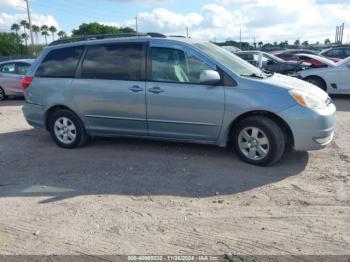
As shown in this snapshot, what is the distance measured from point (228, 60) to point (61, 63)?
2825mm

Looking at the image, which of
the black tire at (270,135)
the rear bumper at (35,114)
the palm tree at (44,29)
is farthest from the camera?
the palm tree at (44,29)

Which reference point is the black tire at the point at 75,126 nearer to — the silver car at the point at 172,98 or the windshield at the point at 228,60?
the silver car at the point at 172,98

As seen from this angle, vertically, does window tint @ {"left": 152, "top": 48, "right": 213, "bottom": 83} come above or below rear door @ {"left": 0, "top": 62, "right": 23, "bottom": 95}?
above

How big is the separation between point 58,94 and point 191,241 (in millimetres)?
4062

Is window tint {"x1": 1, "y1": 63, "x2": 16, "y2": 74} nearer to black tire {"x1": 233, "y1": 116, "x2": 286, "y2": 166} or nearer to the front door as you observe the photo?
the front door

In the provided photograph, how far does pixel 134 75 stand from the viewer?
630 cm

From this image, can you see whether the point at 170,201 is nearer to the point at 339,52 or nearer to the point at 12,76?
the point at 12,76

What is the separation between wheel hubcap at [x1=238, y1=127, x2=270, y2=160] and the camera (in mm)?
5629

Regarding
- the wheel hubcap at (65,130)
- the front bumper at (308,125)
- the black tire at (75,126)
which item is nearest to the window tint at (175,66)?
the front bumper at (308,125)

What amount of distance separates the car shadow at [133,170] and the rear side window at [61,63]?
1.28m

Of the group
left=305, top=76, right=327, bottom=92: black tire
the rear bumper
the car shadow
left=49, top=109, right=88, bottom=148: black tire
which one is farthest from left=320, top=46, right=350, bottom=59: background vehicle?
the rear bumper

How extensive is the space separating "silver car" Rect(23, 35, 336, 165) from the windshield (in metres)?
0.03

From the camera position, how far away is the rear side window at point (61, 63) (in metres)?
6.79

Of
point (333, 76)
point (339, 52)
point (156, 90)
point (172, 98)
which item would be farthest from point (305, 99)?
point (339, 52)
